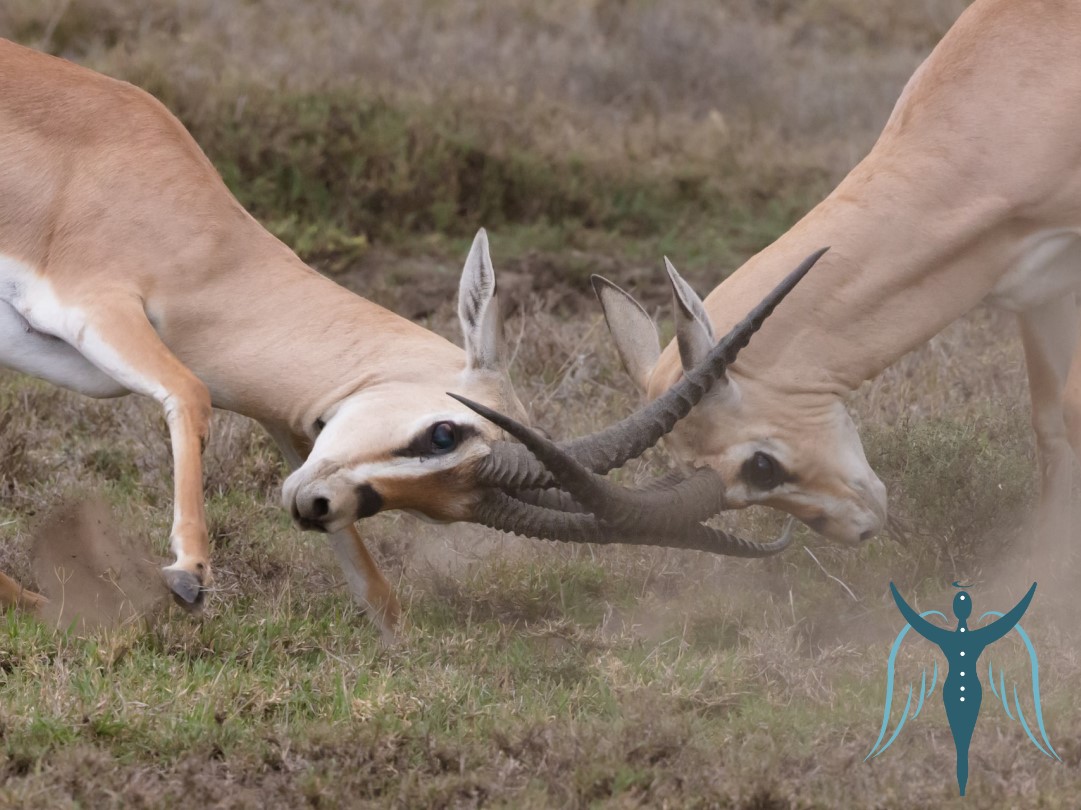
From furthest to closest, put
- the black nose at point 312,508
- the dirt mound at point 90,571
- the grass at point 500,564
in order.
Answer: the dirt mound at point 90,571
the black nose at point 312,508
the grass at point 500,564

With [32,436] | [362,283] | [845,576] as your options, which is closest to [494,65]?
[362,283]

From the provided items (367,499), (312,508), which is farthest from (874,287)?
(312,508)

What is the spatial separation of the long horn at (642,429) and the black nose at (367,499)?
29 centimetres

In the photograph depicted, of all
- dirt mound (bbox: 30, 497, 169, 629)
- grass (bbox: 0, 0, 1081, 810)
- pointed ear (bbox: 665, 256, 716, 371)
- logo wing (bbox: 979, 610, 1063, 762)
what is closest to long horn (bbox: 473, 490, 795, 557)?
grass (bbox: 0, 0, 1081, 810)

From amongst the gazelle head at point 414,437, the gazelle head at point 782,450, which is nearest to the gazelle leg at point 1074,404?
the gazelle head at point 782,450

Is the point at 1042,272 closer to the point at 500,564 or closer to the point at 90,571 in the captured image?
the point at 500,564

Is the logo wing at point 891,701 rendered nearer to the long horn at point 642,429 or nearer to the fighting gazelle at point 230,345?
the fighting gazelle at point 230,345

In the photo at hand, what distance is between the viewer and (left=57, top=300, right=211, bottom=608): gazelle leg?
4688mm

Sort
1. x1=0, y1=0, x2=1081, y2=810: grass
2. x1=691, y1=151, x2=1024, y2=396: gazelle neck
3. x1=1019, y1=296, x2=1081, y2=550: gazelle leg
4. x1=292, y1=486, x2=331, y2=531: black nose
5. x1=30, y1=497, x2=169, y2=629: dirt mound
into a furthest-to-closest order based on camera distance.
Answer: x1=1019, y1=296, x2=1081, y2=550: gazelle leg < x1=30, y1=497, x2=169, y2=629: dirt mound < x1=691, y1=151, x2=1024, y2=396: gazelle neck < x1=292, y1=486, x2=331, y2=531: black nose < x1=0, y1=0, x2=1081, y2=810: grass

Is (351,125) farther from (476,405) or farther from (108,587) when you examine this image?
(476,405)

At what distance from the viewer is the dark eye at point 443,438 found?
4727mm

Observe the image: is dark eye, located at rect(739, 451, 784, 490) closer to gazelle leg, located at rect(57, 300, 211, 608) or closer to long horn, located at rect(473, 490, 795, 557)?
long horn, located at rect(473, 490, 795, 557)

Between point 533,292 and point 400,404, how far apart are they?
433 cm

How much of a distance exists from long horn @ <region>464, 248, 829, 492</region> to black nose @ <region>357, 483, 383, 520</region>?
0.97 ft
